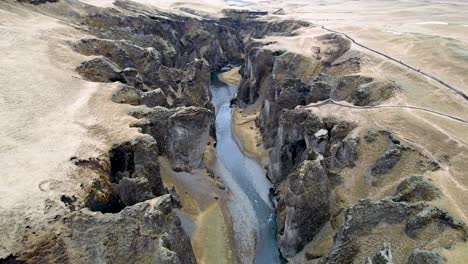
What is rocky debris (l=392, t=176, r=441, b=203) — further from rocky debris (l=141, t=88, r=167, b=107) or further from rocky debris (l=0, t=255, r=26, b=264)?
rocky debris (l=141, t=88, r=167, b=107)

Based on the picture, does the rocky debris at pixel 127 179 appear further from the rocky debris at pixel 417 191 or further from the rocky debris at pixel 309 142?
the rocky debris at pixel 417 191

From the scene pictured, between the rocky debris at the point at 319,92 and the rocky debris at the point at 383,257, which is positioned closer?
the rocky debris at the point at 383,257

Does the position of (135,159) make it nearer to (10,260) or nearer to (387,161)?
(10,260)

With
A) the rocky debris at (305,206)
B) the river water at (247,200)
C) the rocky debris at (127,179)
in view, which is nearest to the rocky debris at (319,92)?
the river water at (247,200)

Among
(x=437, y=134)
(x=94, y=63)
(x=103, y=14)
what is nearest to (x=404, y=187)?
(x=437, y=134)

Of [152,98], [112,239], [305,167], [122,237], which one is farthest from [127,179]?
[152,98]

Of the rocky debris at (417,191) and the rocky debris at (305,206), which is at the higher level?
the rocky debris at (417,191)

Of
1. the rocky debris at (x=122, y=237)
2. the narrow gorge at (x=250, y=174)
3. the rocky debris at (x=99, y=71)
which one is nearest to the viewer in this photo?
the rocky debris at (x=122, y=237)
